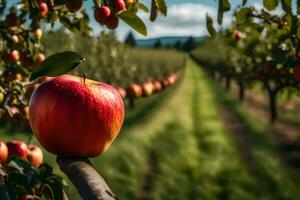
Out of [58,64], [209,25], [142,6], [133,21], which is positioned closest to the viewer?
[58,64]

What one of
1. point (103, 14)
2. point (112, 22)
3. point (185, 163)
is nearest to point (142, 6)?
point (112, 22)

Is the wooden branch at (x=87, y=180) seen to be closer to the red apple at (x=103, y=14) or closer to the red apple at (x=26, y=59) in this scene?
the red apple at (x=103, y=14)

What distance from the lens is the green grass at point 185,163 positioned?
9.75m

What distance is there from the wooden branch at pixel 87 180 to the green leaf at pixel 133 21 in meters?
0.51

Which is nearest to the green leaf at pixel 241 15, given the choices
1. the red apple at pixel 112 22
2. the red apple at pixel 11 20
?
the red apple at pixel 112 22

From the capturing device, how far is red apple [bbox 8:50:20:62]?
10.9ft

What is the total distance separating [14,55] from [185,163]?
27.3 ft

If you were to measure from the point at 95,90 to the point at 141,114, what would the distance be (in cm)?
1674

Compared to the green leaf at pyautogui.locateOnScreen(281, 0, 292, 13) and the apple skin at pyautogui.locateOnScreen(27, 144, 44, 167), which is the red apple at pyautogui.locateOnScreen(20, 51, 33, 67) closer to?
the apple skin at pyautogui.locateOnScreen(27, 144, 44, 167)

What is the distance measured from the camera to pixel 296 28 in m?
2.24

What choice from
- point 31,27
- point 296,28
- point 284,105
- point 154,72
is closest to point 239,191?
point 31,27

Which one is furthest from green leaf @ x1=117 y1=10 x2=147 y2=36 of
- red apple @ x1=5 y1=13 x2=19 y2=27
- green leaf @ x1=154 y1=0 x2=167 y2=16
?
red apple @ x1=5 y1=13 x2=19 y2=27

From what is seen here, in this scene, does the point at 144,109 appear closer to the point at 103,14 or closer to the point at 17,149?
the point at 17,149

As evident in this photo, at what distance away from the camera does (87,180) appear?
88 centimetres
